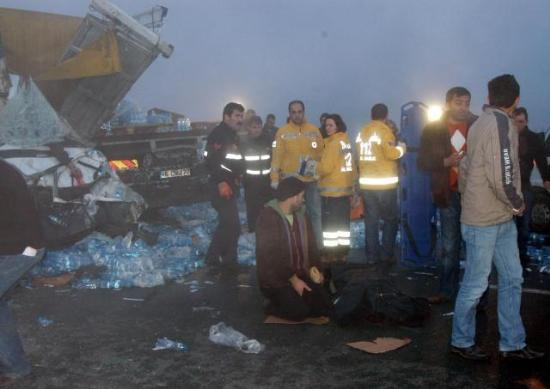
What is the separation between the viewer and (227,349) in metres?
4.50

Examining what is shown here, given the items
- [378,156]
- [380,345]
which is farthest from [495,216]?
[378,156]

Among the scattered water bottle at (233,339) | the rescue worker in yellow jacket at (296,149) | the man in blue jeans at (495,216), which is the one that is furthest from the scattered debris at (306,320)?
the rescue worker in yellow jacket at (296,149)

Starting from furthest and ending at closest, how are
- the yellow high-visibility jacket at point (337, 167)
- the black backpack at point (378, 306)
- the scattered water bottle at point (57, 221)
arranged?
1. the scattered water bottle at point (57, 221)
2. the yellow high-visibility jacket at point (337, 167)
3. the black backpack at point (378, 306)

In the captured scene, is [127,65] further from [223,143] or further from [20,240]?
[20,240]

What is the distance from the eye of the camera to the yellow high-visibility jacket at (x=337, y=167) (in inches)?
273

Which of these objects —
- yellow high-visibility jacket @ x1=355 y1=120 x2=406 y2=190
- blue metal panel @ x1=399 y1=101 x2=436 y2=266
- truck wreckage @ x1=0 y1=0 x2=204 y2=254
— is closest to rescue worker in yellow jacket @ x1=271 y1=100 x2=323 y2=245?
yellow high-visibility jacket @ x1=355 y1=120 x2=406 y2=190

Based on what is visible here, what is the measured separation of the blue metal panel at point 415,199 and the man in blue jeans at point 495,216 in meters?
2.53

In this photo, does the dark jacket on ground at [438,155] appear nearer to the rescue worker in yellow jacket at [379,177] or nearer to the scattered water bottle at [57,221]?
the rescue worker in yellow jacket at [379,177]

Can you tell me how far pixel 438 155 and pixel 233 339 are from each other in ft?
8.28

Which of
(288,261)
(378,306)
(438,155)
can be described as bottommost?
(378,306)

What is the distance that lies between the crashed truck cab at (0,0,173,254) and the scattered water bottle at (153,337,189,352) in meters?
3.11

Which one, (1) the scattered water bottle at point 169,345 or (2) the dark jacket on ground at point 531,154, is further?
(2) the dark jacket on ground at point 531,154

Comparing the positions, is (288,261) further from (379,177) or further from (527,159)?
(527,159)

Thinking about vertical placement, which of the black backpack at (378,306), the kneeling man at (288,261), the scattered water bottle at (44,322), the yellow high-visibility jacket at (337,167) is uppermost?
the yellow high-visibility jacket at (337,167)
